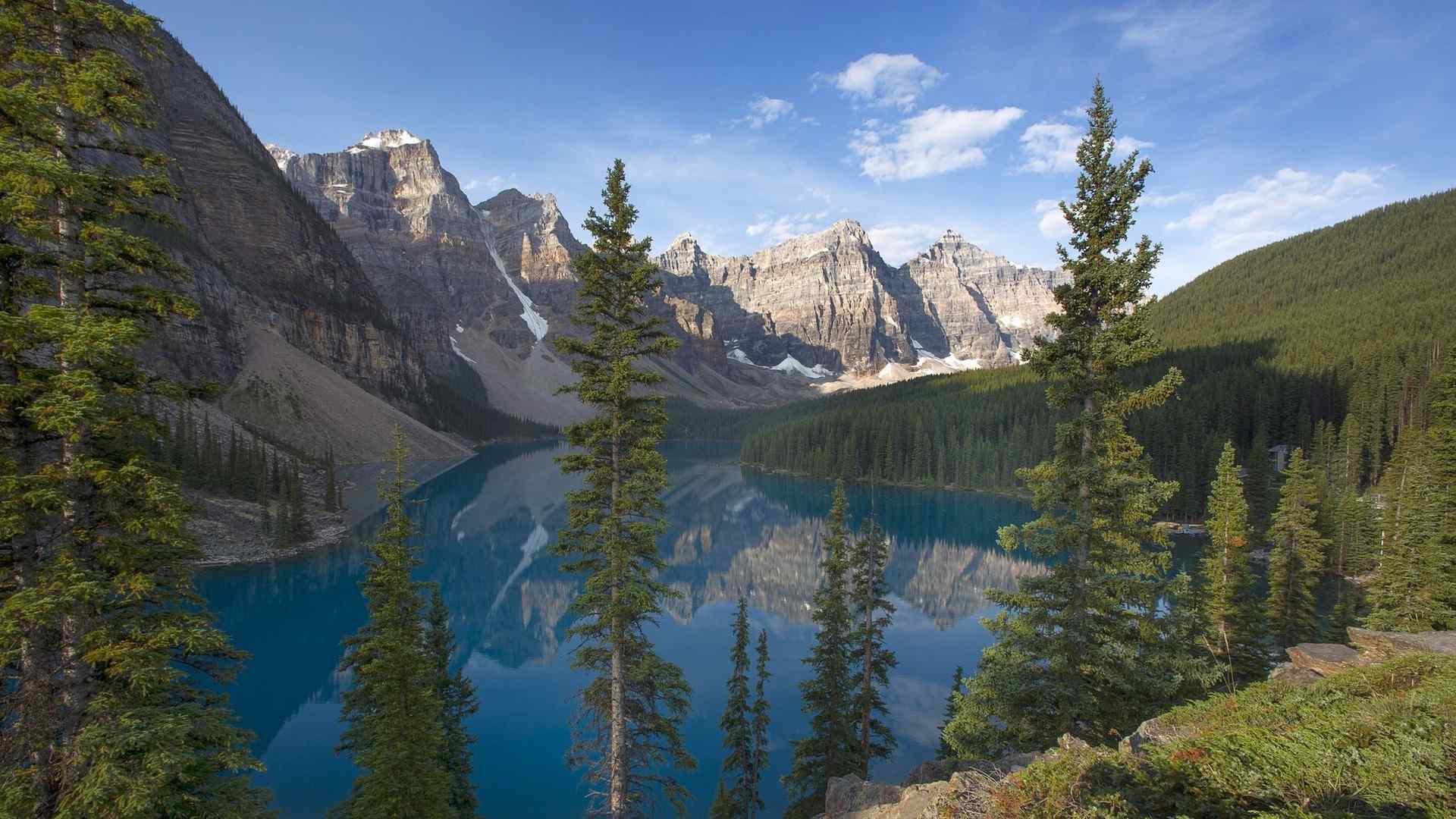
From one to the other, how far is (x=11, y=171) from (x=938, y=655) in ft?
133

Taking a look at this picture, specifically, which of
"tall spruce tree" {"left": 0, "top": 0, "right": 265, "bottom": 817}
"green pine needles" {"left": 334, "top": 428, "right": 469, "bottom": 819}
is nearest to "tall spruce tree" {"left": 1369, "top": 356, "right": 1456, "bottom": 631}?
"green pine needles" {"left": 334, "top": 428, "right": 469, "bottom": 819}

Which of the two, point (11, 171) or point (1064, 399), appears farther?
point (1064, 399)

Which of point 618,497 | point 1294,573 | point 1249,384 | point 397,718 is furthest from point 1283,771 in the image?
point 1249,384

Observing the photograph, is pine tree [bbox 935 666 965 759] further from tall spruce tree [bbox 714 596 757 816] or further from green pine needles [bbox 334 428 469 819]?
green pine needles [bbox 334 428 469 819]

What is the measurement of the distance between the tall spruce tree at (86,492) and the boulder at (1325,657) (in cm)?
1732

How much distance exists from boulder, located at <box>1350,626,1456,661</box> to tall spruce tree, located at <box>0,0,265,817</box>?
18608 millimetres

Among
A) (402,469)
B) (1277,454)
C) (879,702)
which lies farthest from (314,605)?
(1277,454)

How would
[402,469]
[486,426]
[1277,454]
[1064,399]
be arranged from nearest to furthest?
[1064,399], [402,469], [1277,454], [486,426]

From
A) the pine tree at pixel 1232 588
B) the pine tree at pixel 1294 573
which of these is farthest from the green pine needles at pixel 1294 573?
the pine tree at pixel 1232 588

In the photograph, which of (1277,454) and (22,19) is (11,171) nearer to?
(22,19)

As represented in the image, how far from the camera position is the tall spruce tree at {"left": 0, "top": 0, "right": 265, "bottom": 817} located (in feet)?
21.2

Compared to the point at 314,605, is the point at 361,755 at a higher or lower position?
higher

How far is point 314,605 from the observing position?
44.0 metres

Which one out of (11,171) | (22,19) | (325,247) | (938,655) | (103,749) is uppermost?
(325,247)
